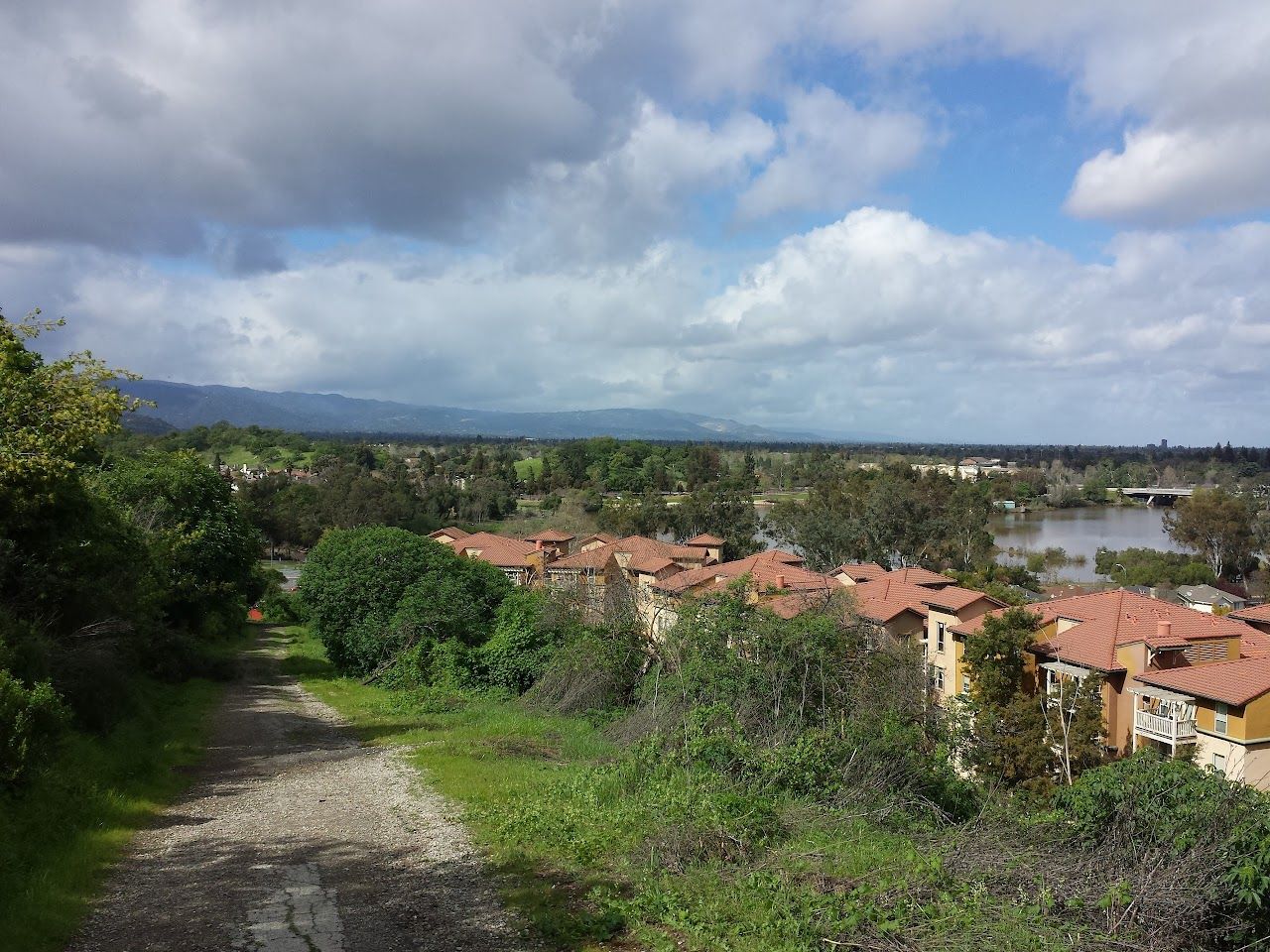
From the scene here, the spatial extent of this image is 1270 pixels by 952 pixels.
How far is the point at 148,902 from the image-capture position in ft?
22.6

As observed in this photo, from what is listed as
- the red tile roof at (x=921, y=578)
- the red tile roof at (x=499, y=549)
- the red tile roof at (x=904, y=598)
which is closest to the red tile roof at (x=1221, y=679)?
the red tile roof at (x=904, y=598)

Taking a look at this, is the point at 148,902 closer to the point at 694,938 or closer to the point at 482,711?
the point at 694,938

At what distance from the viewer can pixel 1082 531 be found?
82062 millimetres

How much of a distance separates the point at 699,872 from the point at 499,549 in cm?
3929

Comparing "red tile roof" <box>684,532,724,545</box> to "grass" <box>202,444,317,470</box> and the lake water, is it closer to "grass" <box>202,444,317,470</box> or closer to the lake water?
the lake water

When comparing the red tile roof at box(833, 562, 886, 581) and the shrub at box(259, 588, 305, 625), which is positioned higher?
the red tile roof at box(833, 562, 886, 581)

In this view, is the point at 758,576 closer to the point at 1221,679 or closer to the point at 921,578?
the point at 921,578

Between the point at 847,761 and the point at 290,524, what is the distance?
192 feet

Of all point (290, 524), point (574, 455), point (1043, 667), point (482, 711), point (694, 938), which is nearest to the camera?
point (694, 938)

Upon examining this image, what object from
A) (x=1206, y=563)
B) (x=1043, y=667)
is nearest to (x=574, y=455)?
(x=1206, y=563)

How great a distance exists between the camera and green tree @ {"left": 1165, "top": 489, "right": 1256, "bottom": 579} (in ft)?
180

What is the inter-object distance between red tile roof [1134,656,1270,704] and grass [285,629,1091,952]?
13910 mm

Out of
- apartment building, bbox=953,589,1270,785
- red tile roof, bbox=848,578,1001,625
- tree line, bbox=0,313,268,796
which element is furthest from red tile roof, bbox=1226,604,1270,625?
tree line, bbox=0,313,268,796

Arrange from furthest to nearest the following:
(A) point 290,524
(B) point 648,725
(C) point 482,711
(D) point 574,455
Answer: (D) point 574,455, (A) point 290,524, (C) point 482,711, (B) point 648,725
